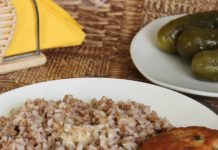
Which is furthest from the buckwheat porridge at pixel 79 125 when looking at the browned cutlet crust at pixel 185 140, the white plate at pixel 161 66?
the white plate at pixel 161 66

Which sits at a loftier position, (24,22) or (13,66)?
(24,22)

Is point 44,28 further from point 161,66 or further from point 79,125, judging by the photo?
point 79,125

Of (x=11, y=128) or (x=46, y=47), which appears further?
(x=46, y=47)

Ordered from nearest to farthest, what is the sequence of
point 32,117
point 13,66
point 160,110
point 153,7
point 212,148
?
1. point 212,148
2. point 32,117
3. point 160,110
4. point 13,66
5. point 153,7

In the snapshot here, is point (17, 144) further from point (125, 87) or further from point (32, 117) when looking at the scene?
point (125, 87)

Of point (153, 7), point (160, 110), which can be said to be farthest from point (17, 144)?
point (153, 7)

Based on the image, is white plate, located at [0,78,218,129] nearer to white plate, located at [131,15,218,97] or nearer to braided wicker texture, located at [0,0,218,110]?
white plate, located at [131,15,218,97]
